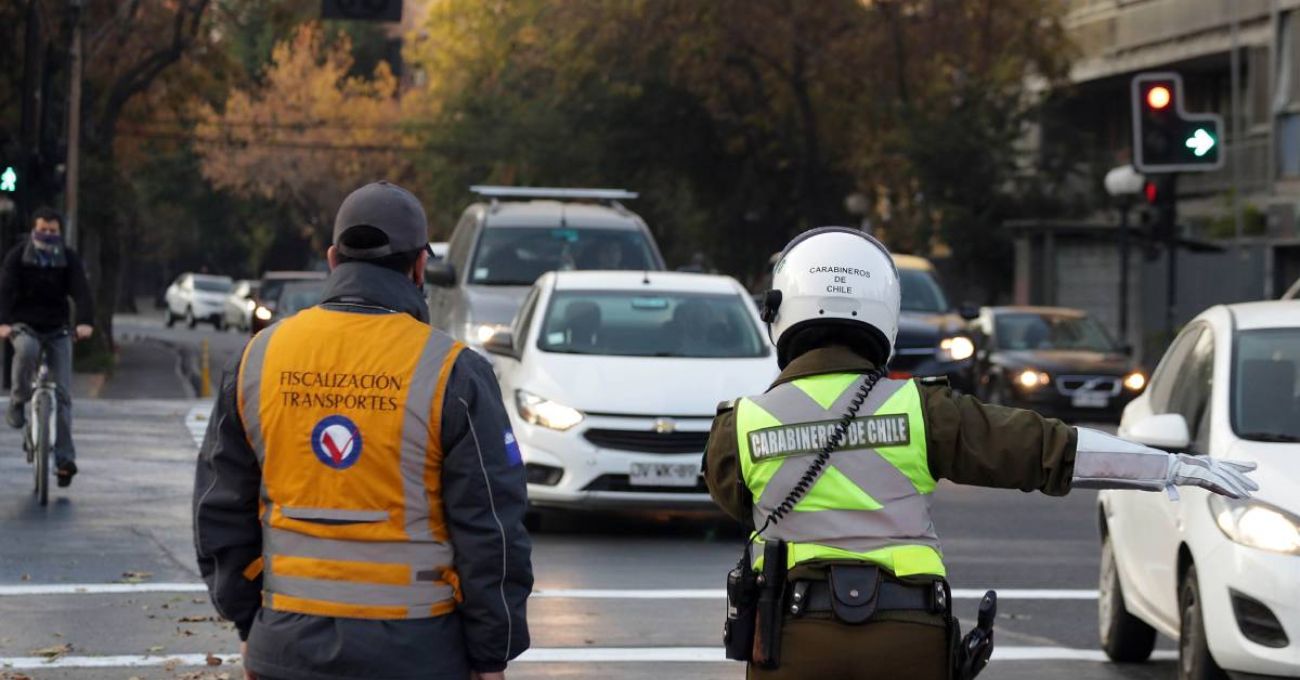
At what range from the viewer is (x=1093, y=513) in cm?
1556

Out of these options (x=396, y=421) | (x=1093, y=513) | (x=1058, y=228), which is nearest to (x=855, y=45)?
(x=1058, y=228)

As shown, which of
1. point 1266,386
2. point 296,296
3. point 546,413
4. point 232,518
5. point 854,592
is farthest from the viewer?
point 296,296

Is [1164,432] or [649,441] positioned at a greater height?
[1164,432]

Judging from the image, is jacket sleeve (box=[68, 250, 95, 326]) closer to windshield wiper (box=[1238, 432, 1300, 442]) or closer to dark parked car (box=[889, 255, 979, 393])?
windshield wiper (box=[1238, 432, 1300, 442])

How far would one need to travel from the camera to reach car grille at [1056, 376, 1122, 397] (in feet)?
85.1

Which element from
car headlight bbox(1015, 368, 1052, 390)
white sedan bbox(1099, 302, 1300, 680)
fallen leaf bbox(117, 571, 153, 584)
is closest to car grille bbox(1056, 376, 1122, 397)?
car headlight bbox(1015, 368, 1052, 390)

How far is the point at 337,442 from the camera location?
180 inches

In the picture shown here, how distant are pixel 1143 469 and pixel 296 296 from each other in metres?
30.6

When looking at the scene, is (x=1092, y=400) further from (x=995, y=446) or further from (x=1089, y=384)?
(x=995, y=446)

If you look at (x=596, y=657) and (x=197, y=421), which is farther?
(x=197, y=421)

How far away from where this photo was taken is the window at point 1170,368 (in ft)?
30.5

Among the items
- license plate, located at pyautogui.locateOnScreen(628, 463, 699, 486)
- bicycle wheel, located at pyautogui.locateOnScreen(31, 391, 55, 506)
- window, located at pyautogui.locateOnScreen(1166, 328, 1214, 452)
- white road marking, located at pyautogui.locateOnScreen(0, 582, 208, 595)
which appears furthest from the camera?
bicycle wheel, located at pyautogui.locateOnScreen(31, 391, 55, 506)

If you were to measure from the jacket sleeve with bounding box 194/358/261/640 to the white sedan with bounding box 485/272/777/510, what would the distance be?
8283mm

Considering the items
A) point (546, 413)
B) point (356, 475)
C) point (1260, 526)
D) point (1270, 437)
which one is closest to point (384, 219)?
point (356, 475)
